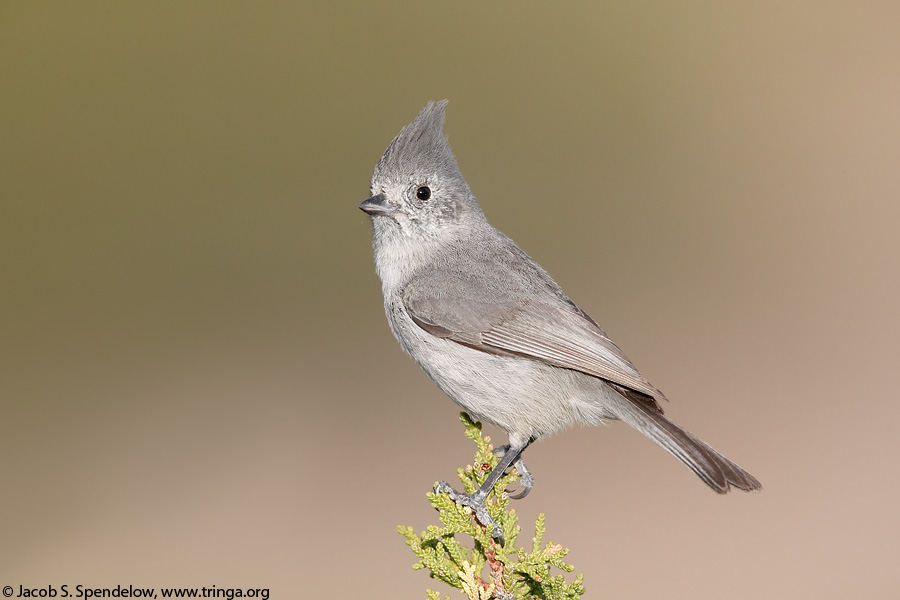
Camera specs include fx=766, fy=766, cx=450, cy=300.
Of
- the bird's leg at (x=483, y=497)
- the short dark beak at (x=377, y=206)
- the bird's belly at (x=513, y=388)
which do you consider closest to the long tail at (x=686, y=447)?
the bird's belly at (x=513, y=388)

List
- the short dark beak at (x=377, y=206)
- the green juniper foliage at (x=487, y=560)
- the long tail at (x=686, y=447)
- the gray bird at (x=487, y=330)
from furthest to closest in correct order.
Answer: the short dark beak at (x=377, y=206) < the gray bird at (x=487, y=330) < the long tail at (x=686, y=447) < the green juniper foliage at (x=487, y=560)

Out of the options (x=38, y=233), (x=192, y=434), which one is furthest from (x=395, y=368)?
(x=38, y=233)

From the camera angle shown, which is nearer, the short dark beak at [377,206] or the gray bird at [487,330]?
the gray bird at [487,330]

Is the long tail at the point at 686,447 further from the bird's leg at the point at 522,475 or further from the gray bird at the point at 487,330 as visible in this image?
the bird's leg at the point at 522,475

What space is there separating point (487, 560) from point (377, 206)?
1151 mm

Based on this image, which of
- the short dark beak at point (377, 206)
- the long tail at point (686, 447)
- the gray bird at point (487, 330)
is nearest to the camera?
the long tail at point (686, 447)

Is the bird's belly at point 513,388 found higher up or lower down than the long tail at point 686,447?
higher up

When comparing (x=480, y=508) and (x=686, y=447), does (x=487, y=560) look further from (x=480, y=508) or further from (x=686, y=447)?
(x=686, y=447)

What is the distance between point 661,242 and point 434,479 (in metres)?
1.90

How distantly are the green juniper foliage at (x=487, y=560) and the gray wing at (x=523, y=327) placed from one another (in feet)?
→ 1.64

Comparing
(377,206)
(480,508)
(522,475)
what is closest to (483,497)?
(480,508)

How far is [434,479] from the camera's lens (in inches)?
147

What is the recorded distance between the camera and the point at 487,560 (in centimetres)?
190

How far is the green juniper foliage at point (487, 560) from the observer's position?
1760 mm
